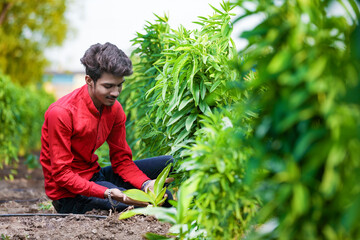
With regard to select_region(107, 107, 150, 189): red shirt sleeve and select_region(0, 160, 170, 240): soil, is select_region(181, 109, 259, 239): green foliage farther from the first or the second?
select_region(107, 107, 150, 189): red shirt sleeve

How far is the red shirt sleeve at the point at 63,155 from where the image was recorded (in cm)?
291

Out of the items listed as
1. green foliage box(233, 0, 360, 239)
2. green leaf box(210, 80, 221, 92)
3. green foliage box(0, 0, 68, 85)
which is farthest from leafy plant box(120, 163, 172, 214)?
green foliage box(0, 0, 68, 85)

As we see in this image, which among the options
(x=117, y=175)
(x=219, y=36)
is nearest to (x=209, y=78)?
(x=219, y=36)

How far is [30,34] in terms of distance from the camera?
14.3 metres

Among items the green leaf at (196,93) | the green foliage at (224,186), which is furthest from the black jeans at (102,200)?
the green foliage at (224,186)

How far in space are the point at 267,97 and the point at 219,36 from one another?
59.1 inches

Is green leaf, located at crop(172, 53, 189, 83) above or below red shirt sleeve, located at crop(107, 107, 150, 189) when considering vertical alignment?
above

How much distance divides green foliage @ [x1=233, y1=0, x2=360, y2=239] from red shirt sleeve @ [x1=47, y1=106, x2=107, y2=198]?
74.6 inches

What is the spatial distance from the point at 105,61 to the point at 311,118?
1.95 m

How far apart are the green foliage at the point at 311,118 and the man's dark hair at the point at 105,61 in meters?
1.72

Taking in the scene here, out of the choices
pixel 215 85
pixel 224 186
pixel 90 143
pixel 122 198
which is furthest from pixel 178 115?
pixel 224 186

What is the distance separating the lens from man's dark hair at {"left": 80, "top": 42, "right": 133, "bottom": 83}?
114 inches

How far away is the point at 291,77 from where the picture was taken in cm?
117

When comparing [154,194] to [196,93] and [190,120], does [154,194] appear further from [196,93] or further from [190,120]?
[196,93]
